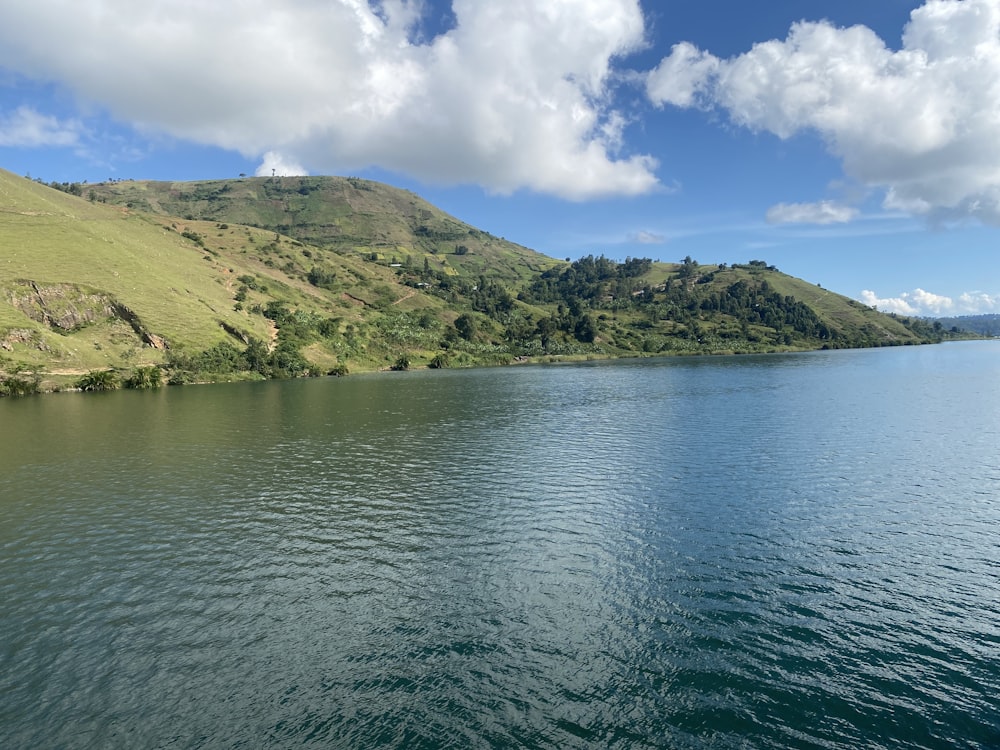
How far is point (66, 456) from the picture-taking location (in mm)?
61969

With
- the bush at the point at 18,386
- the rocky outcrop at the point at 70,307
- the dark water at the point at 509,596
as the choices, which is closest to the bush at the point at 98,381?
the bush at the point at 18,386

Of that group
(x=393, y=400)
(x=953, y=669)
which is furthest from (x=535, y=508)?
(x=393, y=400)

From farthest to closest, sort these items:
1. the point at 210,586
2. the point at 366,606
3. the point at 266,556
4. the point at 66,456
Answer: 1. the point at 66,456
2. the point at 266,556
3. the point at 210,586
4. the point at 366,606

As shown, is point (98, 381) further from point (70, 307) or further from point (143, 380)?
point (70, 307)

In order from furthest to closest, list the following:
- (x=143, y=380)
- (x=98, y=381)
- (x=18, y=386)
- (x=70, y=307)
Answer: (x=70, y=307) < (x=143, y=380) < (x=98, y=381) < (x=18, y=386)

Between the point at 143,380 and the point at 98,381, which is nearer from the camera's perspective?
the point at 98,381

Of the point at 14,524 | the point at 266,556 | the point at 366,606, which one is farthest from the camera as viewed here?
the point at 14,524

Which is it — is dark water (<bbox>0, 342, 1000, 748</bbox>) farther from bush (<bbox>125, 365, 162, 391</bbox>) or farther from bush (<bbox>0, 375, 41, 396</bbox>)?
bush (<bbox>125, 365, 162, 391</bbox>)

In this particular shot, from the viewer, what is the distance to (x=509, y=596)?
91.0ft

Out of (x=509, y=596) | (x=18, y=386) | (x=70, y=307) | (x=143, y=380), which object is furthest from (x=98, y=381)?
(x=509, y=596)

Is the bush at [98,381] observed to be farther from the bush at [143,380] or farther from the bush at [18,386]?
the bush at [18,386]

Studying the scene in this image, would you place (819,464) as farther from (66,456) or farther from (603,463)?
(66,456)

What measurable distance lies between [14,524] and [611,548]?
→ 42.6 m

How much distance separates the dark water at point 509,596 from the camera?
62.5 ft
